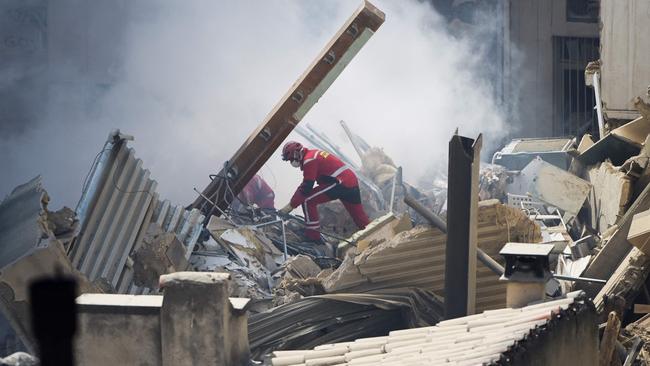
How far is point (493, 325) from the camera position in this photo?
902 centimetres

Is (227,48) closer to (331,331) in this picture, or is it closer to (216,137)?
A: (216,137)

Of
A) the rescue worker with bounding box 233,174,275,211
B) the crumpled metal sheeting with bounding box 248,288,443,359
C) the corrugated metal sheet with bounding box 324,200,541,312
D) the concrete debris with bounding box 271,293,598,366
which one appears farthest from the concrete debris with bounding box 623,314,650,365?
the rescue worker with bounding box 233,174,275,211

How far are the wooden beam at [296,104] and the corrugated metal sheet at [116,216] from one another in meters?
2.01

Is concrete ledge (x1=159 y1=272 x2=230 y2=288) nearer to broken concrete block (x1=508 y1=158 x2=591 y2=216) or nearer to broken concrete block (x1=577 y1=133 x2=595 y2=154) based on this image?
broken concrete block (x1=508 y1=158 x2=591 y2=216)

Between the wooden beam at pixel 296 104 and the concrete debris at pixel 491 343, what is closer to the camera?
the concrete debris at pixel 491 343

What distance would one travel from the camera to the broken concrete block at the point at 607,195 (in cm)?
1526

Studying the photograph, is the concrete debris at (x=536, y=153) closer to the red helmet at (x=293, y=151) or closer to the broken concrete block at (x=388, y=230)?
the red helmet at (x=293, y=151)

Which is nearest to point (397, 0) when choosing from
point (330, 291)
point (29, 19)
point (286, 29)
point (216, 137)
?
point (286, 29)

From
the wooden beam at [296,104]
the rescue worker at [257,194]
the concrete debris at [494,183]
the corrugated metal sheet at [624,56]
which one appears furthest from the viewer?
the concrete debris at [494,183]

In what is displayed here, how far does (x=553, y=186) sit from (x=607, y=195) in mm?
1442

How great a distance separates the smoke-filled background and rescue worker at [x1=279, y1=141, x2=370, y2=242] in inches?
201

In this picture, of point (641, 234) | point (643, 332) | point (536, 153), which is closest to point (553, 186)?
point (536, 153)

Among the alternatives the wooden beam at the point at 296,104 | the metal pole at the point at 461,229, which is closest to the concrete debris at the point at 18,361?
the metal pole at the point at 461,229

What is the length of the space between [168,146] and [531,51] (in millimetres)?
6519
